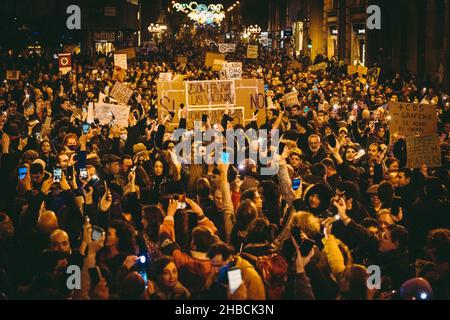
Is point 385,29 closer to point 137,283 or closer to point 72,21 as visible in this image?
point 72,21

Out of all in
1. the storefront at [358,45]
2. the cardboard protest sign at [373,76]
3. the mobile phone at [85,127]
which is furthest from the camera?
the storefront at [358,45]

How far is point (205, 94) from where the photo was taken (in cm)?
1612

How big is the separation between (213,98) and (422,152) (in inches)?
278

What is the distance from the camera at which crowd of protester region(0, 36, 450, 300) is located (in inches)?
243

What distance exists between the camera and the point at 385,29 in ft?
120

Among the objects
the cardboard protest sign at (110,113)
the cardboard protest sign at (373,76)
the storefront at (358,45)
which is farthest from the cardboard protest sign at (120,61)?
the storefront at (358,45)

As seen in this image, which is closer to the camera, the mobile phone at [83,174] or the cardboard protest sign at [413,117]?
the mobile phone at [83,174]

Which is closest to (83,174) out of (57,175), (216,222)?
(57,175)

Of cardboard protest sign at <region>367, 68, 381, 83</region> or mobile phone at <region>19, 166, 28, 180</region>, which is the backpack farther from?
cardboard protest sign at <region>367, 68, 381, 83</region>

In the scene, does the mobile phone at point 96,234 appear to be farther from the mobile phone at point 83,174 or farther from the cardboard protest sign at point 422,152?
the cardboard protest sign at point 422,152

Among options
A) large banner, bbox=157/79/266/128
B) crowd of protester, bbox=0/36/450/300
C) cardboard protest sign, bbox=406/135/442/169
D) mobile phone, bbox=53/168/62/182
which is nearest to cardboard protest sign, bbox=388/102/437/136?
crowd of protester, bbox=0/36/450/300

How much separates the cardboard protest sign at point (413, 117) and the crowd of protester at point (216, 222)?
0.50 metres

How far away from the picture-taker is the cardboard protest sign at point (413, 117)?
11023 mm

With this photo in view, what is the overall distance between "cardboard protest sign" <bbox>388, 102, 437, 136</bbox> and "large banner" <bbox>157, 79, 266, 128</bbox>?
5.45 meters
